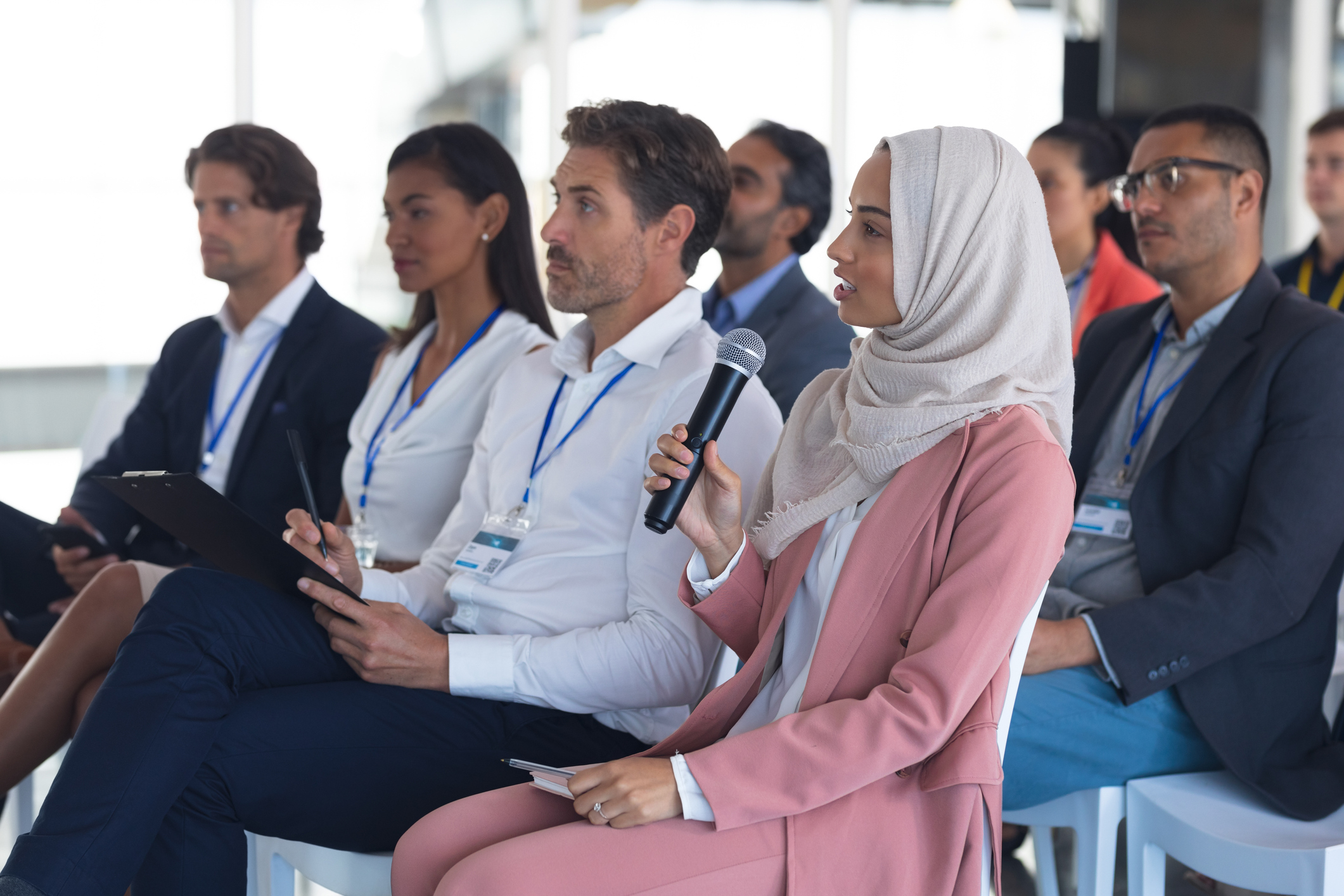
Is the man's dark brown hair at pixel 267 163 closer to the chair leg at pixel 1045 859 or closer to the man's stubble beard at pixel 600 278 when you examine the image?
the man's stubble beard at pixel 600 278

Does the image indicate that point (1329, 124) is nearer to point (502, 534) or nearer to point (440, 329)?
point (440, 329)

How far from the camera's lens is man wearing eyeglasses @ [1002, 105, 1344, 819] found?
1.89 metres

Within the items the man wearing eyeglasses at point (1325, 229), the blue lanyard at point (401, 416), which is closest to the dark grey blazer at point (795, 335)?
the blue lanyard at point (401, 416)

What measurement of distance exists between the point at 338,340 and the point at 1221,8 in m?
5.94

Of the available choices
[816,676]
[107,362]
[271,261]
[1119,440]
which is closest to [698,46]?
[107,362]

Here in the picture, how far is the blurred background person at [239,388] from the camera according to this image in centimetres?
285

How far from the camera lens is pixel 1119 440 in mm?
2297

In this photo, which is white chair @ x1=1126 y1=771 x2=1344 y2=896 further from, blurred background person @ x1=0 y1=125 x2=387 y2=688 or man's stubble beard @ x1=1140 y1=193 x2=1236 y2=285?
blurred background person @ x1=0 y1=125 x2=387 y2=688

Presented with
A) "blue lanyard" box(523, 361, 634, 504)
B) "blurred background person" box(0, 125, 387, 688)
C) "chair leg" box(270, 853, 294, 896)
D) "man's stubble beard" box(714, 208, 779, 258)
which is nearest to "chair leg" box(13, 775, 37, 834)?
"blurred background person" box(0, 125, 387, 688)

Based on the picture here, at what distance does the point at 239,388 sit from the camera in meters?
3.04

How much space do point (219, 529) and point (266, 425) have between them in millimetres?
1225

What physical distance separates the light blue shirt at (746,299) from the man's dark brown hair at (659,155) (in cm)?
133

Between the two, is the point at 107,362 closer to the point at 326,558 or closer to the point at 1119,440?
the point at 326,558

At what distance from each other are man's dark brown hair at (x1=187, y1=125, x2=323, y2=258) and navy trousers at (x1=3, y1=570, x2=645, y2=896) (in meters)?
Result: 1.57
